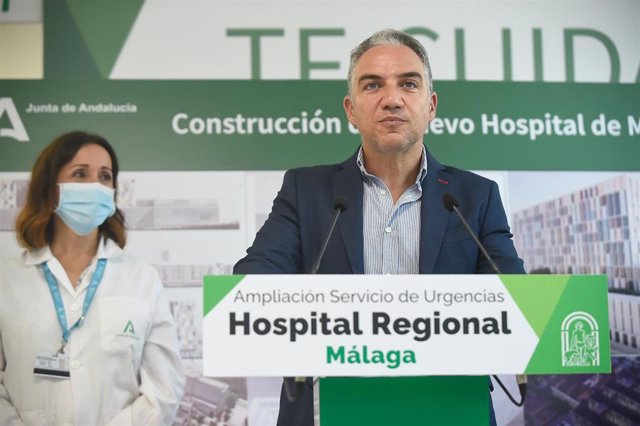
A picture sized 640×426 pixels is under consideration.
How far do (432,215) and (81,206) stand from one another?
2.18m

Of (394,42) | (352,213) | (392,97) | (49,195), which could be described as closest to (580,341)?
(352,213)

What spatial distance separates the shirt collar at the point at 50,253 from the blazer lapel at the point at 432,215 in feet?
6.63

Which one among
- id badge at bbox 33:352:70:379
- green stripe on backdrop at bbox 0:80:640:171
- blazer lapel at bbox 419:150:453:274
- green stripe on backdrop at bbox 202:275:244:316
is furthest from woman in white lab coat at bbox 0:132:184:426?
green stripe on backdrop at bbox 202:275:244:316

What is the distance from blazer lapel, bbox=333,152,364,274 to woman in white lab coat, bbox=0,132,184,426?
66.3 inches

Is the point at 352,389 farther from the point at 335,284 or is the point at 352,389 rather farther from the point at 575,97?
the point at 575,97

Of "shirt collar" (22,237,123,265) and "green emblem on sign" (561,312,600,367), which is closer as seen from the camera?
"green emblem on sign" (561,312,600,367)

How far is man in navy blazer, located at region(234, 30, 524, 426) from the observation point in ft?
Answer: 6.49

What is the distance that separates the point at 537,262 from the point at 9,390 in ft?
9.29

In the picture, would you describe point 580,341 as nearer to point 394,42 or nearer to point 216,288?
point 216,288

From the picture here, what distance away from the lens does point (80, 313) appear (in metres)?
3.31

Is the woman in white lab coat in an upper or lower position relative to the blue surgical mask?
lower

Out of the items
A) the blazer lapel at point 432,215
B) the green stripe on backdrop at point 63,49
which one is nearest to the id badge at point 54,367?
the green stripe on backdrop at point 63,49

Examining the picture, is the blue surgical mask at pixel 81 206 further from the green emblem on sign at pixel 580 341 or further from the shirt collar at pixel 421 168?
the green emblem on sign at pixel 580 341

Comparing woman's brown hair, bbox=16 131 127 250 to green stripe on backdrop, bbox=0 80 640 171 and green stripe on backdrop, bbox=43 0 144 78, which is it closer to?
green stripe on backdrop, bbox=0 80 640 171
